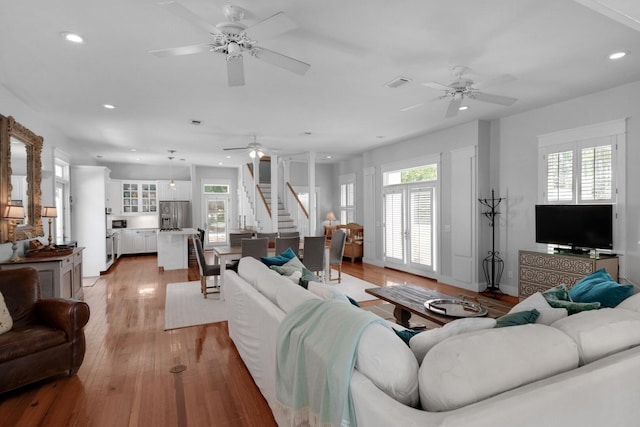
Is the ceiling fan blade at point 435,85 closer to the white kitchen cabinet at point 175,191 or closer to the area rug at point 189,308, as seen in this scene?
the area rug at point 189,308

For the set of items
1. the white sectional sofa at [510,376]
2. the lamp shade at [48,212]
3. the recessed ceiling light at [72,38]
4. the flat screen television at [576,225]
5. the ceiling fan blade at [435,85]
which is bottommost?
the white sectional sofa at [510,376]

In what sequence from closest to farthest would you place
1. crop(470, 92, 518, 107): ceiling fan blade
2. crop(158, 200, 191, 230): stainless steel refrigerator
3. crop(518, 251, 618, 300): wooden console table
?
1. crop(470, 92, 518, 107): ceiling fan blade
2. crop(518, 251, 618, 300): wooden console table
3. crop(158, 200, 191, 230): stainless steel refrigerator

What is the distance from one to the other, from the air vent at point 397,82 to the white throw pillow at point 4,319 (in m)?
4.24

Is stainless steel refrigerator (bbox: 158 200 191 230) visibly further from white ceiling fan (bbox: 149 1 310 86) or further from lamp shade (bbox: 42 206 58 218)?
white ceiling fan (bbox: 149 1 310 86)

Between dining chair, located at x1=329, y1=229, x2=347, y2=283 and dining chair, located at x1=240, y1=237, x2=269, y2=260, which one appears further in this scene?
dining chair, located at x1=329, y1=229, x2=347, y2=283

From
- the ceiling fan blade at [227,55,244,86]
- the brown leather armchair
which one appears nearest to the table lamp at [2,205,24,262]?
the brown leather armchair

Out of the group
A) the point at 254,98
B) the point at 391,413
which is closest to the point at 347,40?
the point at 254,98

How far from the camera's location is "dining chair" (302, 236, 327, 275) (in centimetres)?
584

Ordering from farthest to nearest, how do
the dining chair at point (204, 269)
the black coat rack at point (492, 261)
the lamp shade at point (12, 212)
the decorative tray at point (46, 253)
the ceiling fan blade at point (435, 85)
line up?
the black coat rack at point (492, 261) → the dining chair at point (204, 269) → the decorative tray at point (46, 253) → the lamp shade at point (12, 212) → the ceiling fan blade at point (435, 85)

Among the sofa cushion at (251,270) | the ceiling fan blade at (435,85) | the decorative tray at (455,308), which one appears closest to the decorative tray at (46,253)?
the sofa cushion at (251,270)

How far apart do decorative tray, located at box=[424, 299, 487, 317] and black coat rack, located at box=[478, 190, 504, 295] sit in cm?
284

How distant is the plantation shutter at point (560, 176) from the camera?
190 inches

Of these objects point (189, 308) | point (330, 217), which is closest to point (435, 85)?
point (189, 308)

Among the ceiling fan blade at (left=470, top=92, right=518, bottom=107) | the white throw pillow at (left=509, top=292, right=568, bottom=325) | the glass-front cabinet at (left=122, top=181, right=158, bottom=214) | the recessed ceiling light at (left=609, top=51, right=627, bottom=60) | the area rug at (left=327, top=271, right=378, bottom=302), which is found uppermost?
the recessed ceiling light at (left=609, top=51, right=627, bottom=60)
